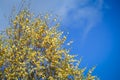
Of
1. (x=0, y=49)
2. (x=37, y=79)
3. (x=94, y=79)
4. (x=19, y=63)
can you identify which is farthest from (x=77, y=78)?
(x=0, y=49)

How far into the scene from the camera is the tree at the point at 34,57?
30.2 metres

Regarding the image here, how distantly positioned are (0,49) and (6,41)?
1.17m

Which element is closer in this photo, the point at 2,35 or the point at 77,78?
the point at 77,78

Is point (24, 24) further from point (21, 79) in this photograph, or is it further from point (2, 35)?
point (21, 79)

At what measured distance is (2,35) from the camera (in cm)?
3359

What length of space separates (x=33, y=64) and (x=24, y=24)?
5162mm

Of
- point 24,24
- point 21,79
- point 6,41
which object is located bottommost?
point 21,79

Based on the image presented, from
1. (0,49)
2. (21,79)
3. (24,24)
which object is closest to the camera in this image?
(21,79)

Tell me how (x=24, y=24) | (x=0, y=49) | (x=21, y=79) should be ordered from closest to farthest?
(x=21, y=79), (x=0, y=49), (x=24, y=24)

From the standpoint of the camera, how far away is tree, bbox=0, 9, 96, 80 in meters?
30.2

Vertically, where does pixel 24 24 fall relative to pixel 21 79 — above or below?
above

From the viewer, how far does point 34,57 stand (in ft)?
102

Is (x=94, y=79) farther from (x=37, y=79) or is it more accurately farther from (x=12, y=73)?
(x=12, y=73)

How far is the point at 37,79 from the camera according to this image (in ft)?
99.9
